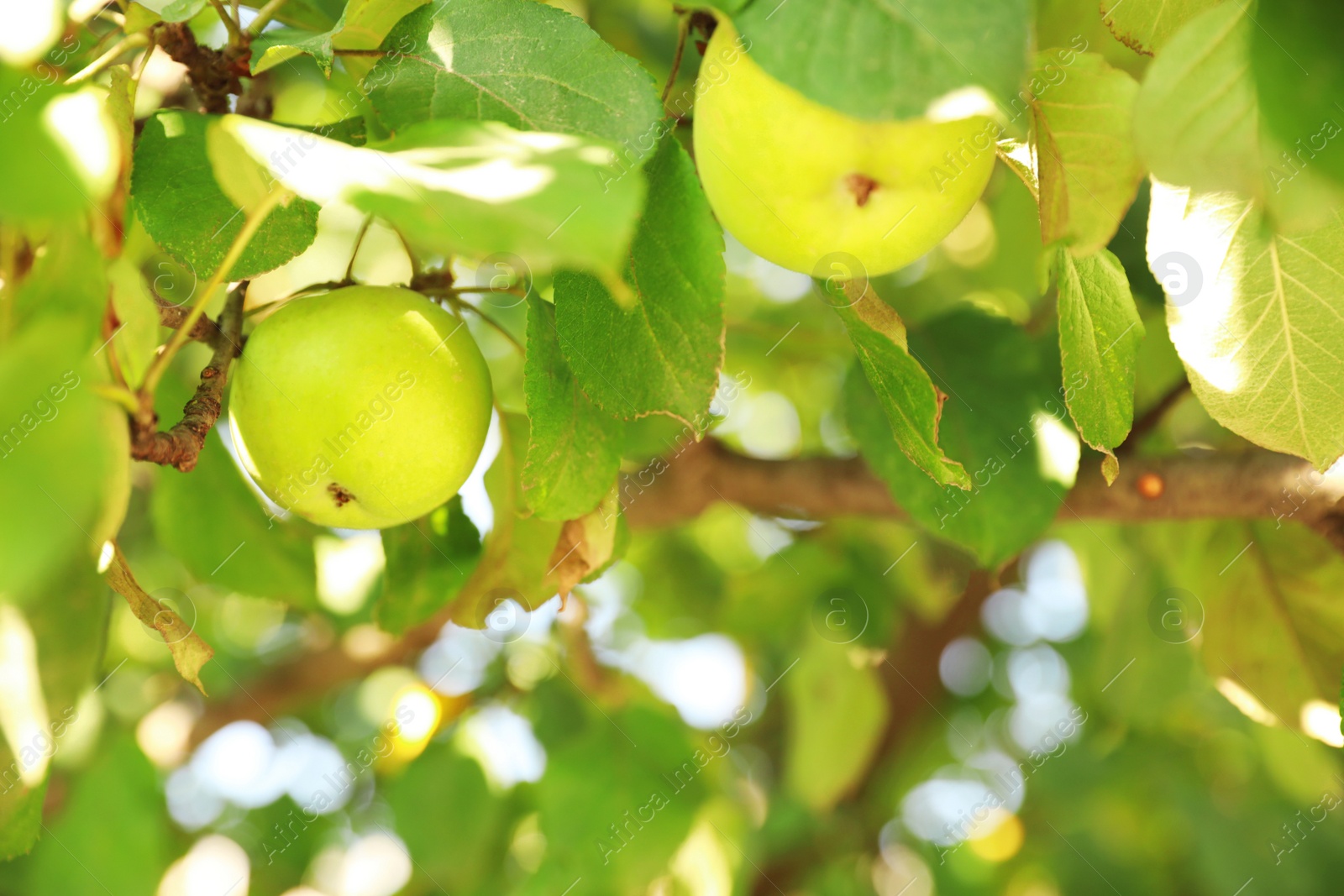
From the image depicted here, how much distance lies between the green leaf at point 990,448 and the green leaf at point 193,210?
63cm

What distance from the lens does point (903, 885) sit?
2221mm

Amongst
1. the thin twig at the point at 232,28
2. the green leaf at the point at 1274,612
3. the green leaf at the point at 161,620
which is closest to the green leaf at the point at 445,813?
the green leaf at the point at 161,620

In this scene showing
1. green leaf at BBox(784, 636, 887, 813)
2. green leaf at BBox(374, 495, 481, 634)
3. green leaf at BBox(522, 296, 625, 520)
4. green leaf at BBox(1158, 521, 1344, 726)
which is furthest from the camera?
green leaf at BBox(784, 636, 887, 813)

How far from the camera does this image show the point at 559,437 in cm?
71

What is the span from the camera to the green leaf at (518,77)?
1.97ft

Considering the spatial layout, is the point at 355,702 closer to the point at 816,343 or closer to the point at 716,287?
the point at 816,343

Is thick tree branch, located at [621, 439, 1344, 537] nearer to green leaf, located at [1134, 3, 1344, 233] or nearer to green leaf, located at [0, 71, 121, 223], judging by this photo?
green leaf, located at [1134, 3, 1344, 233]

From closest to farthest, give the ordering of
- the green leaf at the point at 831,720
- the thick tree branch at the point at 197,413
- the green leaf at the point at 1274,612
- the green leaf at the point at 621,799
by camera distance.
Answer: the thick tree branch at the point at 197,413 < the green leaf at the point at 1274,612 < the green leaf at the point at 621,799 < the green leaf at the point at 831,720

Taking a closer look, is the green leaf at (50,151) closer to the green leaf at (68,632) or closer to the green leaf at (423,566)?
the green leaf at (68,632)

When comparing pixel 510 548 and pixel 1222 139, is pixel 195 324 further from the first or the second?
pixel 1222 139

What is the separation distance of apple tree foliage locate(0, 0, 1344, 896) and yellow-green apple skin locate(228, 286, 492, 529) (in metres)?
0.02

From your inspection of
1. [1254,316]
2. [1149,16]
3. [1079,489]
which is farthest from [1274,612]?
[1149,16]

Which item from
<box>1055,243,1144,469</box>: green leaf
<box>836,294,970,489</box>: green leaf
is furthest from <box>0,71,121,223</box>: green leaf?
<box>1055,243,1144,469</box>: green leaf

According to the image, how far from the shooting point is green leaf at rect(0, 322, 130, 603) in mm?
358
